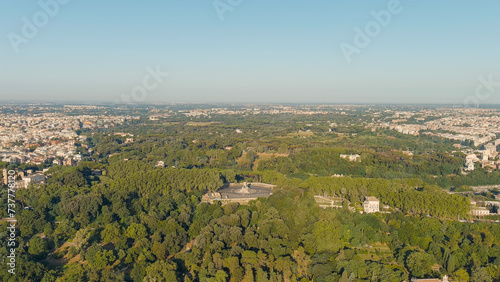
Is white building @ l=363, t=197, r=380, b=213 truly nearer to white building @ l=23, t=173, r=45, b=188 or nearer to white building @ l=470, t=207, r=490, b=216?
white building @ l=470, t=207, r=490, b=216

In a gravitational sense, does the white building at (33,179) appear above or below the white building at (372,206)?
above

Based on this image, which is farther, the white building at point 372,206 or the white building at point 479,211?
the white building at point 372,206

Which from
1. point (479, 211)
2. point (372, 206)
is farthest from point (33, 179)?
point (479, 211)

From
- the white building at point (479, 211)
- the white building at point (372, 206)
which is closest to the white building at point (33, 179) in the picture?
the white building at point (372, 206)

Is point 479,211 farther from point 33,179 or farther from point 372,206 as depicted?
point 33,179

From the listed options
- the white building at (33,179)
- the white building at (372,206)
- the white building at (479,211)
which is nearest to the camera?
the white building at (479,211)

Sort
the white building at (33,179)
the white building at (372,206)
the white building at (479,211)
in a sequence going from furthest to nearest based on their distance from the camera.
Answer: the white building at (33,179), the white building at (372,206), the white building at (479,211)

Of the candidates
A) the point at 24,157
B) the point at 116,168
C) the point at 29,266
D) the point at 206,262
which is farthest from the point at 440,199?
the point at 24,157

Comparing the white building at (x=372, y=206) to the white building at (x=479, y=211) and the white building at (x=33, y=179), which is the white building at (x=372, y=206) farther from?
the white building at (x=33, y=179)

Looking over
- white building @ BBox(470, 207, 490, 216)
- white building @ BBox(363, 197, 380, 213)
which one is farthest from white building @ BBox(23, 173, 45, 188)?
white building @ BBox(470, 207, 490, 216)

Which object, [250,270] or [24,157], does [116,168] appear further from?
[250,270]

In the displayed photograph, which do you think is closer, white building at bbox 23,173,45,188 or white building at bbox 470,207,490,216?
white building at bbox 470,207,490,216
